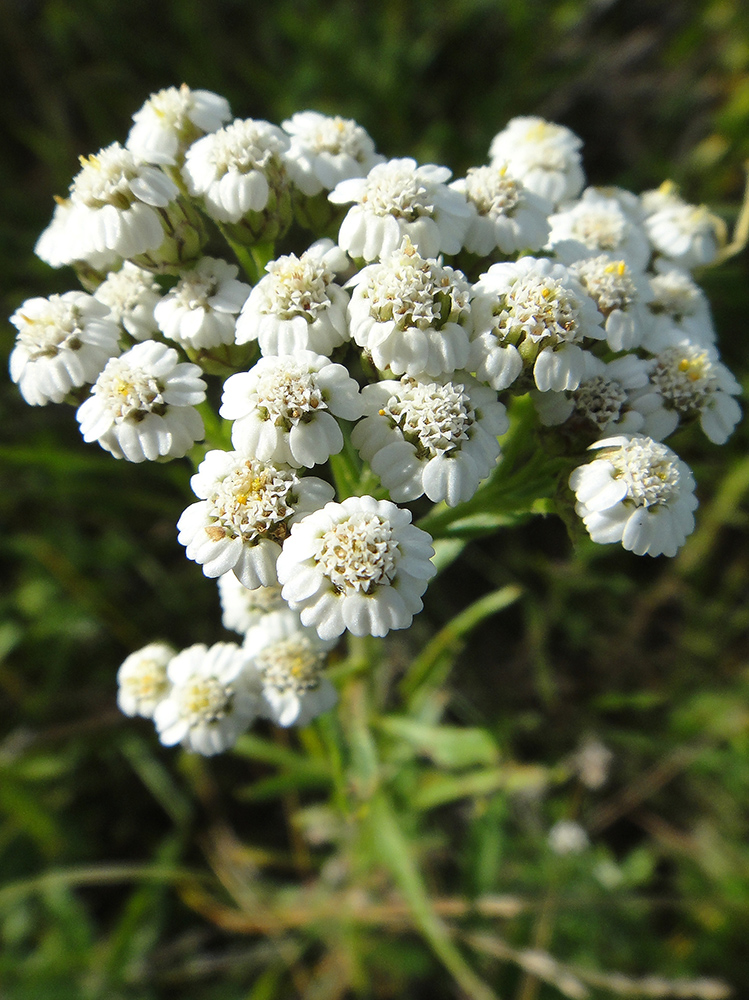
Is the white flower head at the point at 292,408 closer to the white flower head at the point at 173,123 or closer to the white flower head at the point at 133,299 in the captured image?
the white flower head at the point at 133,299

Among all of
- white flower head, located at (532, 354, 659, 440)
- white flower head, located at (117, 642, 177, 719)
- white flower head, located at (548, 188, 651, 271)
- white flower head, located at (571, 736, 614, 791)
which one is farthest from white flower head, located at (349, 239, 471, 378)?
white flower head, located at (571, 736, 614, 791)

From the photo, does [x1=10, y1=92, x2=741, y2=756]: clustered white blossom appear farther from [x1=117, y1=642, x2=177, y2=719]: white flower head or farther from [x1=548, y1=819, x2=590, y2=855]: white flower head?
[x1=548, y1=819, x2=590, y2=855]: white flower head

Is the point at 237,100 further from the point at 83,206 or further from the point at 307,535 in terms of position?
the point at 307,535

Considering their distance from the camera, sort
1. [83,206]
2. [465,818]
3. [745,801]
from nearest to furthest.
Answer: [83,206] → [745,801] → [465,818]

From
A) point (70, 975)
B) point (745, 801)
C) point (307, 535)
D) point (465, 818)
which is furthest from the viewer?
point (465, 818)

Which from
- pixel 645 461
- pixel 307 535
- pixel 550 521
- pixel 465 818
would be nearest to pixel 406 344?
pixel 307 535

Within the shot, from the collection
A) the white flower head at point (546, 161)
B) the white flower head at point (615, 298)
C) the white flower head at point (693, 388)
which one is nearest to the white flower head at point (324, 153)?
the white flower head at point (546, 161)
